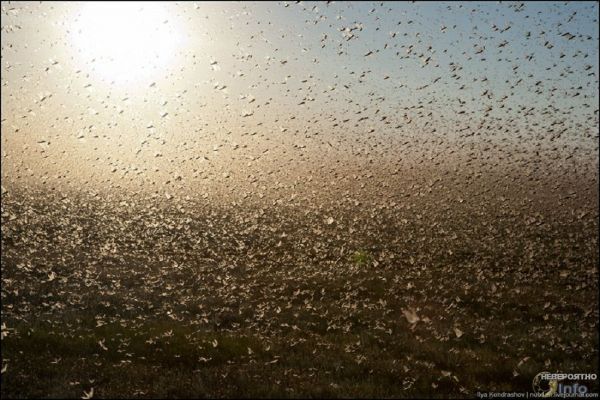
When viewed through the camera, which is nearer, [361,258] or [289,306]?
[289,306]

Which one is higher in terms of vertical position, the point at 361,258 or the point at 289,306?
the point at 361,258

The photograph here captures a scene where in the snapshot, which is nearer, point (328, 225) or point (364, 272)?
point (364, 272)

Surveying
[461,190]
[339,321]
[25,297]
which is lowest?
Result: [339,321]

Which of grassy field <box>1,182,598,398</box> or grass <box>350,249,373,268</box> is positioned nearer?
grassy field <box>1,182,598,398</box>

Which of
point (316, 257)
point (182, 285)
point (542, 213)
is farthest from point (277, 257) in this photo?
point (542, 213)

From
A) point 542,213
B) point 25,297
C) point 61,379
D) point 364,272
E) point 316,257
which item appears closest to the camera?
point 61,379

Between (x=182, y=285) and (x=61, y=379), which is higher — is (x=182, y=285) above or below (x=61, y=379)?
above

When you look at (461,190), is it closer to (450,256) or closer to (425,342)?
(450,256)

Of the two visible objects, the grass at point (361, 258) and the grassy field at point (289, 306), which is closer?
the grassy field at point (289, 306)
